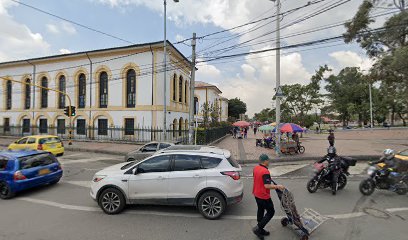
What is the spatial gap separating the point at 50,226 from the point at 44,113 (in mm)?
27749

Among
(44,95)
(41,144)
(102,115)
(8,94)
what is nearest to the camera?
(41,144)

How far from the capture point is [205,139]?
18094 mm

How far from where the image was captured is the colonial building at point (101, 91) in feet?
74.2

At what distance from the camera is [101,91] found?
81.9 feet

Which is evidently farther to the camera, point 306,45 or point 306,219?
point 306,45

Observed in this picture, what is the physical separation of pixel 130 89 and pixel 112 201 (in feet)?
64.9

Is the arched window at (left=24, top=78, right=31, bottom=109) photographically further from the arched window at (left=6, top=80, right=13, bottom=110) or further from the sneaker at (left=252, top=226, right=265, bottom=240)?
the sneaker at (left=252, top=226, right=265, bottom=240)

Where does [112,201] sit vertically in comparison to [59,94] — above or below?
below

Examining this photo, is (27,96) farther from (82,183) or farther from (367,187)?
(367,187)

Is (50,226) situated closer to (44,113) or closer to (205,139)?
(205,139)

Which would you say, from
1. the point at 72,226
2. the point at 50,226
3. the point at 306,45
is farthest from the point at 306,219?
the point at 306,45

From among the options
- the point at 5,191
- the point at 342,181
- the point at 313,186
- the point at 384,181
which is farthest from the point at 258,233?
the point at 5,191

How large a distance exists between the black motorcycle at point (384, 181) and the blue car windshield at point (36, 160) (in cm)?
979

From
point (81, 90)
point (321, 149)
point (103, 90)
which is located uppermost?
point (81, 90)
